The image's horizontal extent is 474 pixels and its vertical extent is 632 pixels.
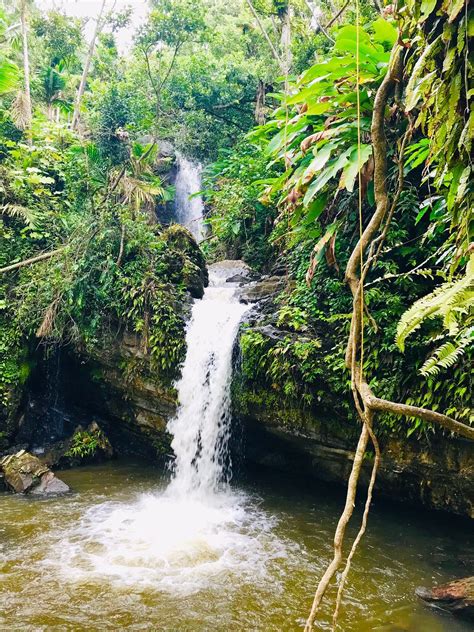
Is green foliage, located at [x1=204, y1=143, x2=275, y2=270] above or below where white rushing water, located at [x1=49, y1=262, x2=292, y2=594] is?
above

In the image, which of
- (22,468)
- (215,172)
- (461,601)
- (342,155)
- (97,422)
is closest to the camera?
(461,601)

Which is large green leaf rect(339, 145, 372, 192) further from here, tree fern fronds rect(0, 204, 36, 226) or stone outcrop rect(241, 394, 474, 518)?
tree fern fronds rect(0, 204, 36, 226)

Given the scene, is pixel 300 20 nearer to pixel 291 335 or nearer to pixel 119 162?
pixel 119 162

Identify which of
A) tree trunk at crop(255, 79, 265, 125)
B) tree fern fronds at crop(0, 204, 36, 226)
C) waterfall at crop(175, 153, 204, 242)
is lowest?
tree fern fronds at crop(0, 204, 36, 226)

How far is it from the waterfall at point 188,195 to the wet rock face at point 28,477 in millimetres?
9257

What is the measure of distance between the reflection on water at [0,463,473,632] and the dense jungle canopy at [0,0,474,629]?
1.23 m

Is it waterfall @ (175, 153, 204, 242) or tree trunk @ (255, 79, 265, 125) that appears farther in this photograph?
waterfall @ (175, 153, 204, 242)

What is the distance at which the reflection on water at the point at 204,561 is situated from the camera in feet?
11.7

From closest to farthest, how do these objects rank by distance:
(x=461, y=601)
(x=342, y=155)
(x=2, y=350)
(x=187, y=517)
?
(x=461, y=601)
(x=342, y=155)
(x=187, y=517)
(x=2, y=350)

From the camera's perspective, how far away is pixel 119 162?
351 inches

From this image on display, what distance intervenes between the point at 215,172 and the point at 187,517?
9.99m

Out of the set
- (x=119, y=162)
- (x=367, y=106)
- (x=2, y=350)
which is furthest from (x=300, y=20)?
(x=2, y=350)

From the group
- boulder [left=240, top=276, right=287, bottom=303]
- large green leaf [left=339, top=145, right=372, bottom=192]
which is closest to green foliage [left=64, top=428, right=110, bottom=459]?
boulder [left=240, top=276, right=287, bottom=303]

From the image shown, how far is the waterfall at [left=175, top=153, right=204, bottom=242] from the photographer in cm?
1445
